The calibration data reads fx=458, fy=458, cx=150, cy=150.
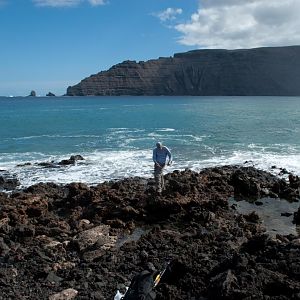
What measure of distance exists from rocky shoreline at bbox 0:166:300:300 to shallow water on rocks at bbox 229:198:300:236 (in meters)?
0.42

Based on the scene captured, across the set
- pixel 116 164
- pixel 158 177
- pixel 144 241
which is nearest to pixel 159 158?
pixel 158 177

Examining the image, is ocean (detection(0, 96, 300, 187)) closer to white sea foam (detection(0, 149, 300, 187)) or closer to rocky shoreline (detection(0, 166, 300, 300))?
white sea foam (detection(0, 149, 300, 187))

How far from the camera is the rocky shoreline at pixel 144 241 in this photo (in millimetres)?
8562

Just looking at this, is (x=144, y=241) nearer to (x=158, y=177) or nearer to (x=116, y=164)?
(x=158, y=177)

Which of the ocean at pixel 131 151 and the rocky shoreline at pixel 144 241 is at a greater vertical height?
the rocky shoreline at pixel 144 241

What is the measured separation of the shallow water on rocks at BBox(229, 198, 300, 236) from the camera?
14133mm

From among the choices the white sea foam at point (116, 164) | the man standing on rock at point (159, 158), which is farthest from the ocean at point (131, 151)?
the man standing on rock at point (159, 158)

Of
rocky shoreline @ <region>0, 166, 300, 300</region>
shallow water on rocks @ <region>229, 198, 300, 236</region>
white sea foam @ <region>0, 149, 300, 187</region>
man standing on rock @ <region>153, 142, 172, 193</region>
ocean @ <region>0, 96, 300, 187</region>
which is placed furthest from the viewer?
ocean @ <region>0, 96, 300, 187</region>

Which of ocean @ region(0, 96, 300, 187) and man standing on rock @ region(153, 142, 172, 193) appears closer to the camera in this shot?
man standing on rock @ region(153, 142, 172, 193)

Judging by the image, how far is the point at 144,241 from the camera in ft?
40.2

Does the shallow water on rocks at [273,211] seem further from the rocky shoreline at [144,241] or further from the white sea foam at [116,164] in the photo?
the white sea foam at [116,164]

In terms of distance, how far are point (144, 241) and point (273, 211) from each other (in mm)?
6091

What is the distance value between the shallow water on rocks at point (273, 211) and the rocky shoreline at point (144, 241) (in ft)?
1.37

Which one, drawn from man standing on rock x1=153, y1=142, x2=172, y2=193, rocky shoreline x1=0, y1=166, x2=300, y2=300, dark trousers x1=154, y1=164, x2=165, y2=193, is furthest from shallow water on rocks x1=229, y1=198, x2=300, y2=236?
man standing on rock x1=153, y1=142, x2=172, y2=193
